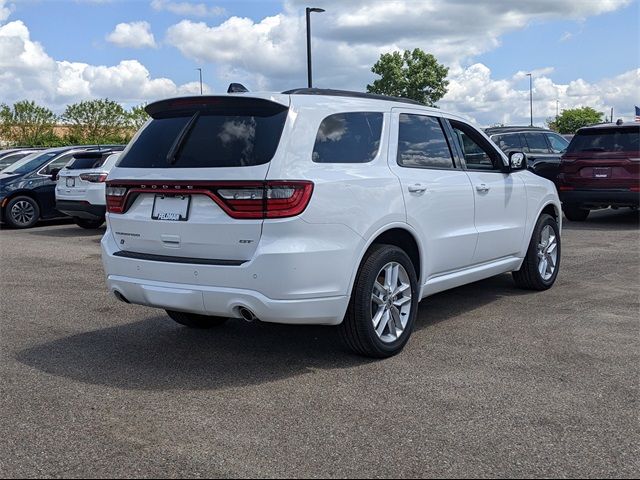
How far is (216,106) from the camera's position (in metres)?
4.87

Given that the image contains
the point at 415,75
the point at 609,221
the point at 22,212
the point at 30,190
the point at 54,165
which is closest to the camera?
the point at 609,221

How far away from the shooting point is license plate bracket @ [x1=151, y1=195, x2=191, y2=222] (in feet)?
15.4

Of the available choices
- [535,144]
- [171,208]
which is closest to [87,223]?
[535,144]

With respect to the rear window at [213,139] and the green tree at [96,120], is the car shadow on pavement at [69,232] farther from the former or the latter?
the green tree at [96,120]

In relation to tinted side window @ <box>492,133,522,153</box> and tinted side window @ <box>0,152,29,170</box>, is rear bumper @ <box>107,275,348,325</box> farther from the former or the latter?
tinted side window @ <box>0,152,29,170</box>

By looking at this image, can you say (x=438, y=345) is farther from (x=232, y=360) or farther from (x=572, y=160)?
(x=572, y=160)

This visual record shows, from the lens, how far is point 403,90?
60875mm

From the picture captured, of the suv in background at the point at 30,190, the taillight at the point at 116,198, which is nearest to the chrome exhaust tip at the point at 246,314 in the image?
the taillight at the point at 116,198

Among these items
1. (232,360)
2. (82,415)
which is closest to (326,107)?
(232,360)

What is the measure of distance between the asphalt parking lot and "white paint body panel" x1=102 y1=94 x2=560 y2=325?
51cm

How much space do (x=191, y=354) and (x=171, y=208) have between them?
3.76 feet

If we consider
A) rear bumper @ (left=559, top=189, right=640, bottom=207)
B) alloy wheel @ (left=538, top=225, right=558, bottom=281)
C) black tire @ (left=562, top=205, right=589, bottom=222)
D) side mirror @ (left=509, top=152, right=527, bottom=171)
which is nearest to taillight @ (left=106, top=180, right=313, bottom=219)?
side mirror @ (left=509, top=152, right=527, bottom=171)

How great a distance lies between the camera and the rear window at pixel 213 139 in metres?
4.58

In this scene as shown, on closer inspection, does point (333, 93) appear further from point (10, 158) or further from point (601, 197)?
point (10, 158)
